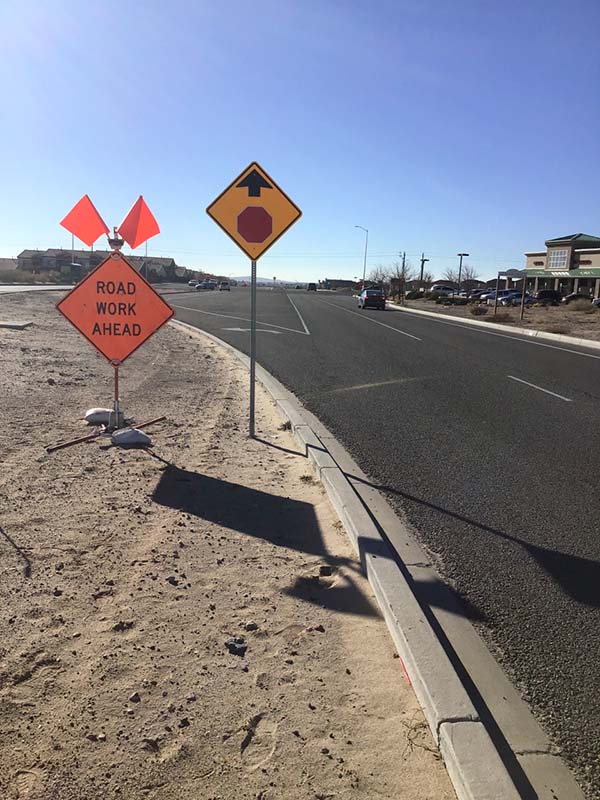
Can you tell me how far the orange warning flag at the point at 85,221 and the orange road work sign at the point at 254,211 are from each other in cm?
136

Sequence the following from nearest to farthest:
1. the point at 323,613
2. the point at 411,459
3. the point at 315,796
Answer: the point at 315,796 < the point at 323,613 < the point at 411,459

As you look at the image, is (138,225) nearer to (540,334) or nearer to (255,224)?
(255,224)

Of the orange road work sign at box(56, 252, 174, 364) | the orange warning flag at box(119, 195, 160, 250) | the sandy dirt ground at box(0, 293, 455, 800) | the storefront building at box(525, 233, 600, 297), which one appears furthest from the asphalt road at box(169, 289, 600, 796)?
the storefront building at box(525, 233, 600, 297)

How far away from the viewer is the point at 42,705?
2760mm

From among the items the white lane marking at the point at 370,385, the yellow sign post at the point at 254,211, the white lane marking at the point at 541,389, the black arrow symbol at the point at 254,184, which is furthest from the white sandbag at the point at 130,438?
the white lane marking at the point at 541,389

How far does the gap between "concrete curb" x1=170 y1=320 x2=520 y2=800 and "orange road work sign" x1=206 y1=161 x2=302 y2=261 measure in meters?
3.22

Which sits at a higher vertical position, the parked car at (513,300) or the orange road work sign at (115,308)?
the parked car at (513,300)

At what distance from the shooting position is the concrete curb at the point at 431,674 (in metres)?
2.32

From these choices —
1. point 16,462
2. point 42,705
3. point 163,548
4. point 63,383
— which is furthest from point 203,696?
point 63,383

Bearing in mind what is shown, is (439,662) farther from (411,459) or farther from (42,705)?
(411,459)

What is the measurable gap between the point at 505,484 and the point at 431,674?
11.7 feet

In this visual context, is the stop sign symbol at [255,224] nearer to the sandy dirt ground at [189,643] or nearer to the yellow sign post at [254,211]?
the yellow sign post at [254,211]

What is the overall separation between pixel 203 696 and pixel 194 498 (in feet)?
8.50

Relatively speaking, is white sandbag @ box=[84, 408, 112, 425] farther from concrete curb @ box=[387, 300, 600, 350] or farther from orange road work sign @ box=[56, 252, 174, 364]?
concrete curb @ box=[387, 300, 600, 350]
